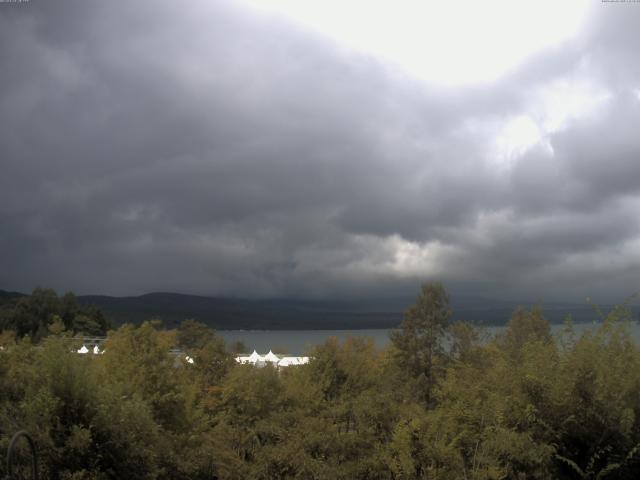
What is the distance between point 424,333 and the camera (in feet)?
142

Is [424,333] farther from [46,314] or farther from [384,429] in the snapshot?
[46,314]

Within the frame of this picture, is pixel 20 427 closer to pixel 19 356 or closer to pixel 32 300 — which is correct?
pixel 19 356

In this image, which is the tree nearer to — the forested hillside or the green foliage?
the forested hillside

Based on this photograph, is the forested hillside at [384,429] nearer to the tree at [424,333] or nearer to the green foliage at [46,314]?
the tree at [424,333]

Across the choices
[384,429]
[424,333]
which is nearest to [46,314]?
[424,333]

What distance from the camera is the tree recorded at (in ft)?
138

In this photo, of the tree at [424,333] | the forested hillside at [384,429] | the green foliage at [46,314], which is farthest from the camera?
the green foliage at [46,314]

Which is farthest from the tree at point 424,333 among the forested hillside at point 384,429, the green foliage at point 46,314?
the green foliage at point 46,314

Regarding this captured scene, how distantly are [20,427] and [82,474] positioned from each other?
137 cm

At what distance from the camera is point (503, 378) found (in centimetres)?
1438

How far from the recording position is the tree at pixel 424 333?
42031 millimetres

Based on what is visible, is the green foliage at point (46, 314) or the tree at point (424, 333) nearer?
the tree at point (424, 333)

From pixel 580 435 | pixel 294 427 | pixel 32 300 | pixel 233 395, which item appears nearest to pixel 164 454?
pixel 294 427

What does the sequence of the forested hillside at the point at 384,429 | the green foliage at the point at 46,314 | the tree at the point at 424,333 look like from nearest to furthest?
the forested hillside at the point at 384,429
the tree at the point at 424,333
the green foliage at the point at 46,314
